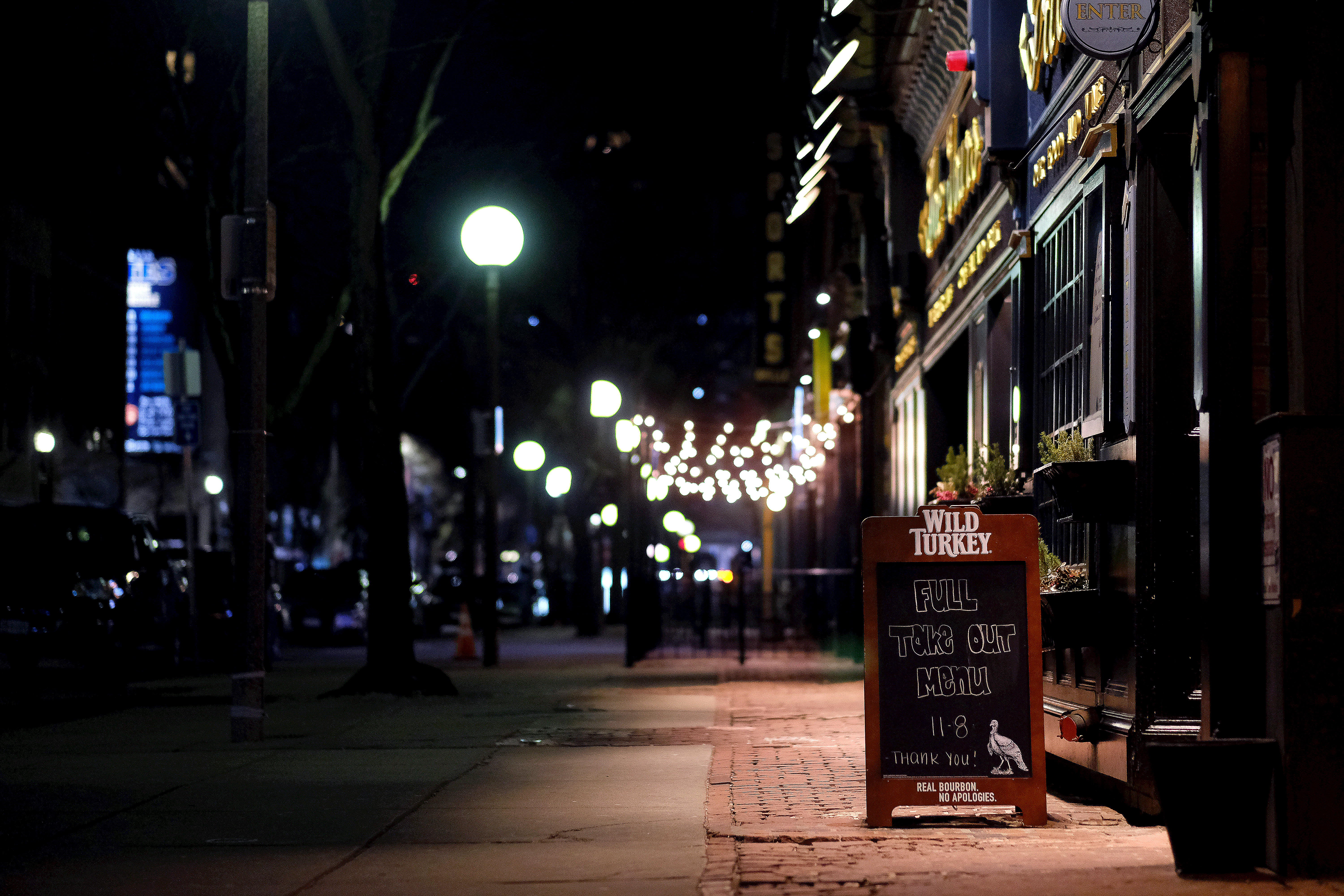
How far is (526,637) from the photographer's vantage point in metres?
41.2

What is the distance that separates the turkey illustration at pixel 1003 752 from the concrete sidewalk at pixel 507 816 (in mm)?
300

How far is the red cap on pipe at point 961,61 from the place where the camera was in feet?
47.7

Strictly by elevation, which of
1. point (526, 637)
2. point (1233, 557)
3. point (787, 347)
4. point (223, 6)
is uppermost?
point (223, 6)

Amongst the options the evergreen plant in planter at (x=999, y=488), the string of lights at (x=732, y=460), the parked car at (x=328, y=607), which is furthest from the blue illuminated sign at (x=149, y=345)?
the evergreen plant in planter at (x=999, y=488)

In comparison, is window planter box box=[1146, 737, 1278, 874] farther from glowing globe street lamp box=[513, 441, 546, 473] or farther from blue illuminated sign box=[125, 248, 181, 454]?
blue illuminated sign box=[125, 248, 181, 454]

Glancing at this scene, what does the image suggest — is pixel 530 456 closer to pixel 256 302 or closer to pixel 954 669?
pixel 256 302

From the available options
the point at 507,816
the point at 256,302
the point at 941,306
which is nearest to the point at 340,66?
the point at 256,302

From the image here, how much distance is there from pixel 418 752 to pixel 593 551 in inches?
1181

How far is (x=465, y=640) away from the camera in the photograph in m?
29.3

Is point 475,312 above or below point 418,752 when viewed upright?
above

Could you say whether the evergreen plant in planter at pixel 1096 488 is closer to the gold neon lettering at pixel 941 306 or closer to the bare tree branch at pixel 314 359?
the gold neon lettering at pixel 941 306

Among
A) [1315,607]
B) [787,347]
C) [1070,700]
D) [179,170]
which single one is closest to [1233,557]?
[1315,607]

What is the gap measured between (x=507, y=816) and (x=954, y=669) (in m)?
2.53

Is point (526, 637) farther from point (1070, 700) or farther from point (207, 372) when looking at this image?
point (1070, 700)
